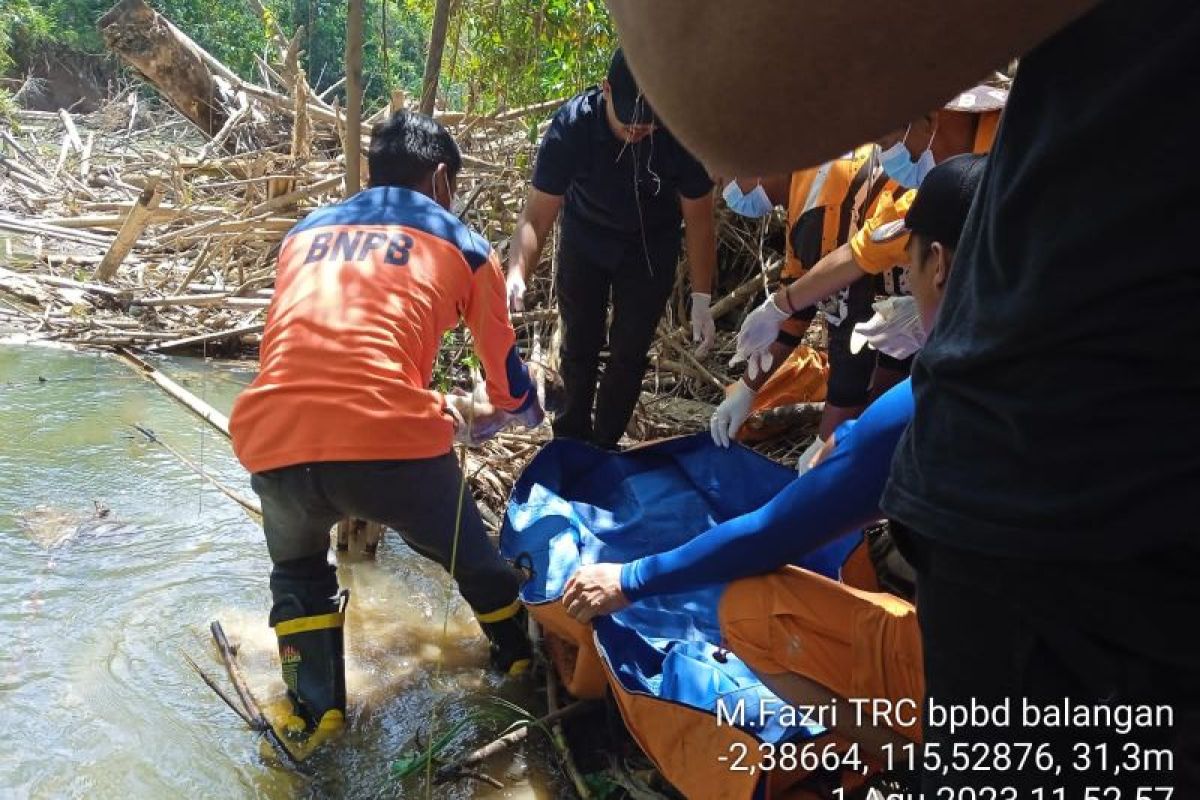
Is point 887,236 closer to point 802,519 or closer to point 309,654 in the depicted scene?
point 802,519

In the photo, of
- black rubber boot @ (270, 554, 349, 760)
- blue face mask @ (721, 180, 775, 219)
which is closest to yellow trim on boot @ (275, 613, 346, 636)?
black rubber boot @ (270, 554, 349, 760)

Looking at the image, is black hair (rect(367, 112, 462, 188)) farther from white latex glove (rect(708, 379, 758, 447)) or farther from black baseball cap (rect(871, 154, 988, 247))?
black baseball cap (rect(871, 154, 988, 247))

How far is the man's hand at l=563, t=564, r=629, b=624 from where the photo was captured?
2.03m

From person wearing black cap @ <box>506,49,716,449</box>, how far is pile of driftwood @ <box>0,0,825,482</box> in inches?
16.8

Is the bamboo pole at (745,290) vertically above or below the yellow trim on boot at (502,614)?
above

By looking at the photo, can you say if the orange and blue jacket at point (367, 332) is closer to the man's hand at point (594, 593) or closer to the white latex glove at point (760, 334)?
the man's hand at point (594, 593)

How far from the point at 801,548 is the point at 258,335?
471 centimetres

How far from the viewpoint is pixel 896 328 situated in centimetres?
271

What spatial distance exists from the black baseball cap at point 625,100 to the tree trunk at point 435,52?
626 mm

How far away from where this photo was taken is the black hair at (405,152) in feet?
8.86

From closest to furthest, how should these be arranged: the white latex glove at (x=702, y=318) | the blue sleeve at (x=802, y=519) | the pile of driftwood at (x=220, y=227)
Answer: the blue sleeve at (x=802, y=519) → the white latex glove at (x=702, y=318) → the pile of driftwood at (x=220, y=227)

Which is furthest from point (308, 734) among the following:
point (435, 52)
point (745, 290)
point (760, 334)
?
point (745, 290)

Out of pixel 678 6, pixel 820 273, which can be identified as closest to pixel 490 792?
pixel 820 273

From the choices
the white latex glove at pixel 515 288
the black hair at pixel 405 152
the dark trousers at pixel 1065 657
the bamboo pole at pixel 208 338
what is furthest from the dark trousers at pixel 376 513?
the bamboo pole at pixel 208 338
